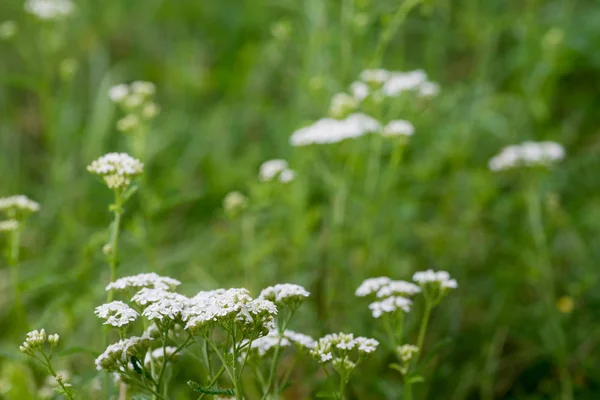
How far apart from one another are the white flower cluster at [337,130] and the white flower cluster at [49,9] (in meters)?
1.40

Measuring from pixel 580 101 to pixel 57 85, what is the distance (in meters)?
3.75

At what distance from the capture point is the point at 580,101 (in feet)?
15.0

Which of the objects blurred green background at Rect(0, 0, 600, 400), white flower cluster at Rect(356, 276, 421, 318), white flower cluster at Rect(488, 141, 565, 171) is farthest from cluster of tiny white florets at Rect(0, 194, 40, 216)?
white flower cluster at Rect(488, 141, 565, 171)

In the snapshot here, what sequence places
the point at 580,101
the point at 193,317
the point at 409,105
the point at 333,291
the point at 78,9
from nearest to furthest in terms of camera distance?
1. the point at 193,317
2. the point at 333,291
3. the point at 409,105
4. the point at 580,101
5. the point at 78,9

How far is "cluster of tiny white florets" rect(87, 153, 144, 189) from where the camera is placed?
2021 millimetres

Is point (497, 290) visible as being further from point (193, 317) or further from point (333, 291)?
point (193, 317)

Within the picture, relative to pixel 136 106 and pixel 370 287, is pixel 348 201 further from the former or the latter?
pixel 370 287

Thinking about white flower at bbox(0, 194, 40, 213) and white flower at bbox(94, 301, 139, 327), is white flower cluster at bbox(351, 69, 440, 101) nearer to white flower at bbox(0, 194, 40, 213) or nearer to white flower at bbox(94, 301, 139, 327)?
white flower at bbox(0, 194, 40, 213)

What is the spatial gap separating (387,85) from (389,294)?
56.4 inches

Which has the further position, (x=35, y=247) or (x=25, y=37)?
(x=25, y=37)

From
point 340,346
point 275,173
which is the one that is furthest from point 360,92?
point 340,346

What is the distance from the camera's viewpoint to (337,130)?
2.90 m

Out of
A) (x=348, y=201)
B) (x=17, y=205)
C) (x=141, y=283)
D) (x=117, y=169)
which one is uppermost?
(x=348, y=201)

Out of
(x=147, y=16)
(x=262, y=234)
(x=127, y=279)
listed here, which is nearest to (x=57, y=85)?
(x=147, y=16)
